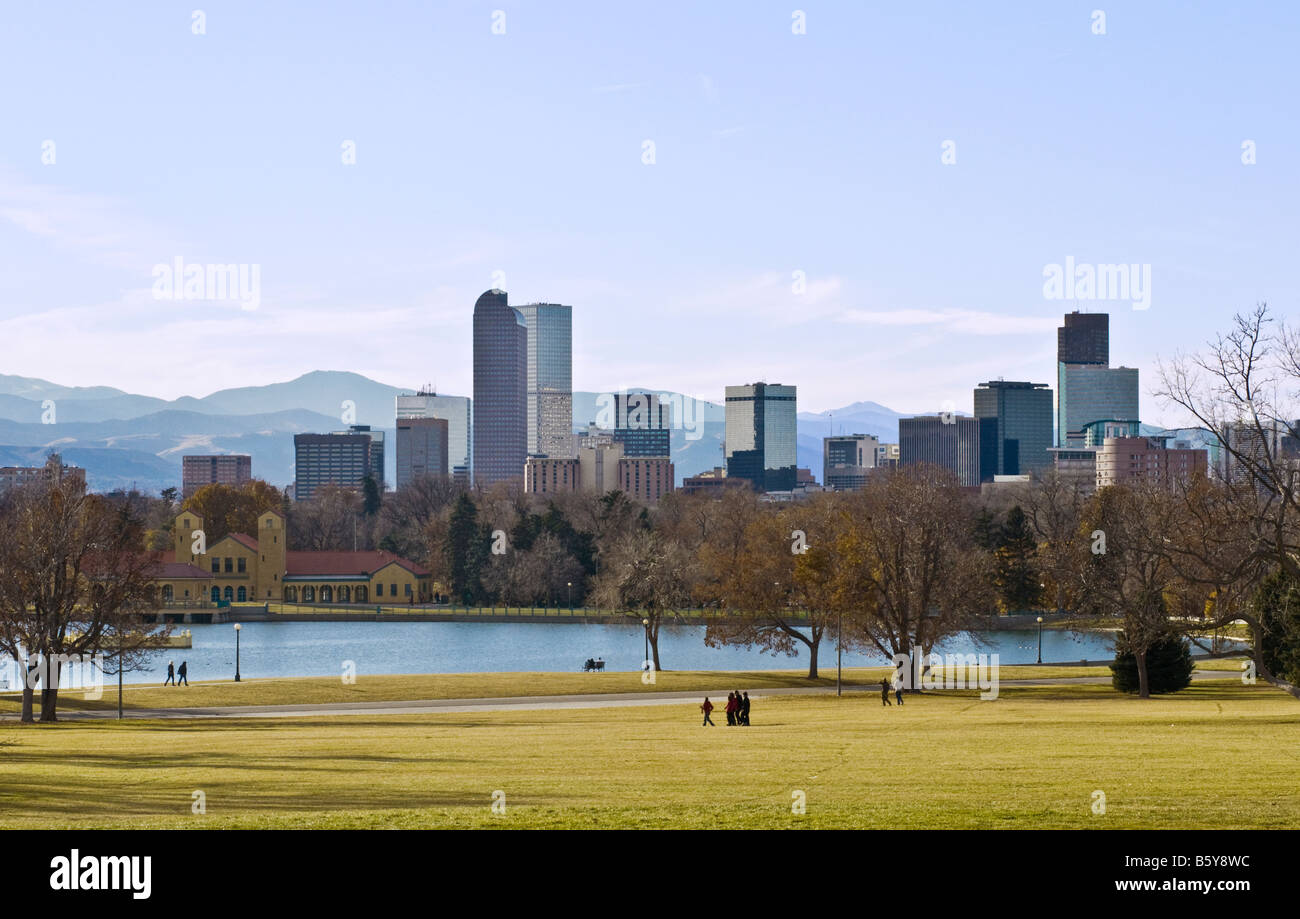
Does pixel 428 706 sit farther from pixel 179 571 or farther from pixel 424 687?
pixel 179 571

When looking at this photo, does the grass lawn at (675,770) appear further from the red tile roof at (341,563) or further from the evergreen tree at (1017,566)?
the red tile roof at (341,563)

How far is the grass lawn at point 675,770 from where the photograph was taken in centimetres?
1739

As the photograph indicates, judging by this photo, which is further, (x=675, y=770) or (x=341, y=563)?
(x=341, y=563)

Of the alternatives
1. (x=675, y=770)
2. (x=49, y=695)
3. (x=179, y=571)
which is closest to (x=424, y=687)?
(x=49, y=695)

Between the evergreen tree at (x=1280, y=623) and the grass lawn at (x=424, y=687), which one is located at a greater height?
the evergreen tree at (x=1280, y=623)

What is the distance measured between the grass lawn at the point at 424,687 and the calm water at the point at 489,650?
1225cm

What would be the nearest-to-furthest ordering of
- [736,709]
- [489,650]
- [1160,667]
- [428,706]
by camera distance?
[736,709] < [428,706] < [1160,667] < [489,650]

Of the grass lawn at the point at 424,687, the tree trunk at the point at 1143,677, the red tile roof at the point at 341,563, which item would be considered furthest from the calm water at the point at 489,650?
the red tile roof at the point at 341,563

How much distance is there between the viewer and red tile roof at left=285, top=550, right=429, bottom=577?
148250mm

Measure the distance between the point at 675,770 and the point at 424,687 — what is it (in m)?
32.6

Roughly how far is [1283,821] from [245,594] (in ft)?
445

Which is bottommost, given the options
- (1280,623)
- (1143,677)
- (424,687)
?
(424,687)

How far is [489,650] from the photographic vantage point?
96125 millimetres

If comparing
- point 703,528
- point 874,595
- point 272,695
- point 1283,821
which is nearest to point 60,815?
point 1283,821
